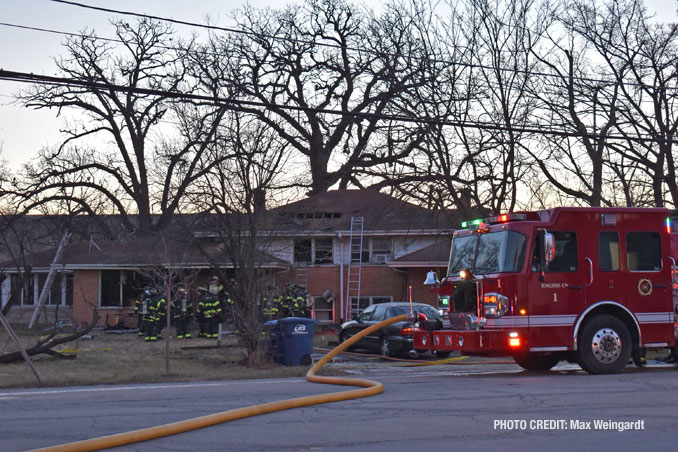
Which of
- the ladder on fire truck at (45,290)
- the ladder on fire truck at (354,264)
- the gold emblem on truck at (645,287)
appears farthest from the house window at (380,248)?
the gold emblem on truck at (645,287)

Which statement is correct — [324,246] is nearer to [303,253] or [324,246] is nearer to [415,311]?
[303,253]

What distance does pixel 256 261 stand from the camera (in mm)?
18812

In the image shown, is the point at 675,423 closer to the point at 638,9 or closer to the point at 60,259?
the point at 638,9

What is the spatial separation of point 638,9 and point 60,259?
26519 mm

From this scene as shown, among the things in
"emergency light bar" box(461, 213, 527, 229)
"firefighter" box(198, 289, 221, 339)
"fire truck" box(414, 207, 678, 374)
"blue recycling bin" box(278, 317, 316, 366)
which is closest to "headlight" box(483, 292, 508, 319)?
"fire truck" box(414, 207, 678, 374)

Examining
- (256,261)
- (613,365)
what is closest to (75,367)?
(256,261)

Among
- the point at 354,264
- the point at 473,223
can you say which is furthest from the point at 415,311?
the point at 354,264

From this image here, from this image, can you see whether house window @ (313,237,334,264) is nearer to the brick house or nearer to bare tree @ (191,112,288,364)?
the brick house

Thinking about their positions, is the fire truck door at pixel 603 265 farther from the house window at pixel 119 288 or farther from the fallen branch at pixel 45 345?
the house window at pixel 119 288

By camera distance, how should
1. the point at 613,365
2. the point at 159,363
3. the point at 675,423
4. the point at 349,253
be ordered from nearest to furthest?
the point at 675,423
the point at 613,365
the point at 159,363
the point at 349,253

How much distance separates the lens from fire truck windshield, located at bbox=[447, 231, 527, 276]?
13219 mm

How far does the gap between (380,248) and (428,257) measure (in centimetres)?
296

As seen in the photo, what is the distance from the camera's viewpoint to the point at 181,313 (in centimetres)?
2731

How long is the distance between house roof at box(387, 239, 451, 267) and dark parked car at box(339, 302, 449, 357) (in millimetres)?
9734
